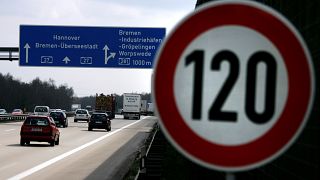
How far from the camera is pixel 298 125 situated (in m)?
3.23

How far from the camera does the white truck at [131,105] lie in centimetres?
9575

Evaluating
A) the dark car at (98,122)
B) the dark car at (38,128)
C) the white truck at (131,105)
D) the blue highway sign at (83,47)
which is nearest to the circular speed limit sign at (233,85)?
the dark car at (38,128)

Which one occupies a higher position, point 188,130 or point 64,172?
point 188,130

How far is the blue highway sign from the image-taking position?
107 ft

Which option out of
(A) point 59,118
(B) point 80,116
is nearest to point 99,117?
(A) point 59,118

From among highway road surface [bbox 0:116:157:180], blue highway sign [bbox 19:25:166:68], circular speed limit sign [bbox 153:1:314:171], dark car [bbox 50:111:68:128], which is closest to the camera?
circular speed limit sign [bbox 153:1:314:171]

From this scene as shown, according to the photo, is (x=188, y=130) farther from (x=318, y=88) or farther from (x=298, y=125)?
(x=318, y=88)

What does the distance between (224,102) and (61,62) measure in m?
30.0

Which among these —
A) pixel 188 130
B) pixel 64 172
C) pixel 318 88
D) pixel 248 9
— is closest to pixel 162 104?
pixel 188 130

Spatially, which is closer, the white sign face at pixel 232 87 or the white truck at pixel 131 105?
the white sign face at pixel 232 87

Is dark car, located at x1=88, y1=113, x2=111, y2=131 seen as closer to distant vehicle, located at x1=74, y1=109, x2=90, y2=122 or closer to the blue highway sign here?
the blue highway sign

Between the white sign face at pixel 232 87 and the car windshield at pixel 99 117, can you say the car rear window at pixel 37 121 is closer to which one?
the car windshield at pixel 99 117

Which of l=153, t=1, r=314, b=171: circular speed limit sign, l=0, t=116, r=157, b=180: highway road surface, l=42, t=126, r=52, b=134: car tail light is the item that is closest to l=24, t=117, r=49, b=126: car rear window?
l=42, t=126, r=52, b=134: car tail light

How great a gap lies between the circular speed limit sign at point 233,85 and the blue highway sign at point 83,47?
29433 mm
